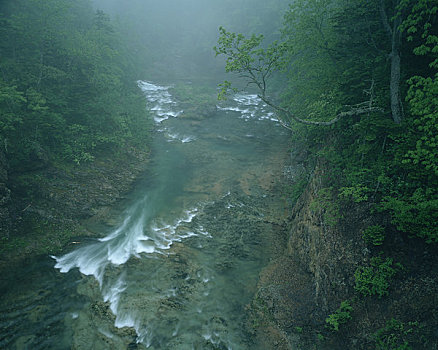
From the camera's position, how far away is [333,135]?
12.6 meters

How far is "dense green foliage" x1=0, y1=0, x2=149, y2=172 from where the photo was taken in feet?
47.2

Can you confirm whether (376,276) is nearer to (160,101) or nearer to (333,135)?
(333,135)

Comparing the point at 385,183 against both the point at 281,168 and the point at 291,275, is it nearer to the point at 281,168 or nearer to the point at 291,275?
the point at 291,275

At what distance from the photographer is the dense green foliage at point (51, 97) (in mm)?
14383

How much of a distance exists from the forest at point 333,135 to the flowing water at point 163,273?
175 cm

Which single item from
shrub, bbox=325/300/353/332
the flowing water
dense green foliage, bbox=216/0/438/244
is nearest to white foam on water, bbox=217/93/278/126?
the flowing water

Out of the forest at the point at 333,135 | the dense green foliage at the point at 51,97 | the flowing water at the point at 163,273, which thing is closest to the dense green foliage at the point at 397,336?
the forest at the point at 333,135

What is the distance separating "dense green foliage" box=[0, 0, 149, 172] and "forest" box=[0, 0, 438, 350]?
0.10 metres

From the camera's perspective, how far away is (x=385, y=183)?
814 cm

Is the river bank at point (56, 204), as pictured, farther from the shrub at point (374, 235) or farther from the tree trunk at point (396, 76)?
the tree trunk at point (396, 76)

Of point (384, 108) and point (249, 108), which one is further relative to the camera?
point (249, 108)

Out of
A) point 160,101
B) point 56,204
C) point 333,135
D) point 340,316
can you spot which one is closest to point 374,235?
point 340,316

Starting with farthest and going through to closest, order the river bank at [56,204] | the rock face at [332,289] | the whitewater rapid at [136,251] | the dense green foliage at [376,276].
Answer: the river bank at [56,204], the whitewater rapid at [136,251], the dense green foliage at [376,276], the rock face at [332,289]

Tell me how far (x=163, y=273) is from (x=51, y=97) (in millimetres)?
14218
